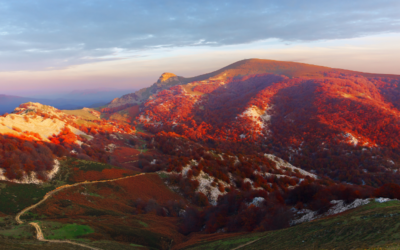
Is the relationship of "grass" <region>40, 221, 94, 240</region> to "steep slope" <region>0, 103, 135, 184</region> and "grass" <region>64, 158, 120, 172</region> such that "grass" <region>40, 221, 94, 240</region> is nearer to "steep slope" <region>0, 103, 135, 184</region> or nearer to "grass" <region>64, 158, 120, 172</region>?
"steep slope" <region>0, 103, 135, 184</region>

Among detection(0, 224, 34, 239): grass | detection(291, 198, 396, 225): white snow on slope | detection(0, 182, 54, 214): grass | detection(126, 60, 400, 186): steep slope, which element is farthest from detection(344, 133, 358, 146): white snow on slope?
detection(0, 224, 34, 239): grass

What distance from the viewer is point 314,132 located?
140875 millimetres

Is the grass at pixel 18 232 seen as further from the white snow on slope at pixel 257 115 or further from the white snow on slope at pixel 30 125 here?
the white snow on slope at pixel 257 115

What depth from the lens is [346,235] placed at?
54.5ft

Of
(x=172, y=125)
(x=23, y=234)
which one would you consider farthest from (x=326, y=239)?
(x=172, y=125)

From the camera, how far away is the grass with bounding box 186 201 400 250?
14.3 metres

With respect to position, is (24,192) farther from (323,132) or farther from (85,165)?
(323,132)

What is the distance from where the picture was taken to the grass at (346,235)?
14345mm

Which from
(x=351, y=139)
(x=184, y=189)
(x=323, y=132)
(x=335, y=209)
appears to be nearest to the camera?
(x=335, y=209)

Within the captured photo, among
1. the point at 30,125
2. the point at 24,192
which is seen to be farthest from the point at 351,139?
the point at 30,125

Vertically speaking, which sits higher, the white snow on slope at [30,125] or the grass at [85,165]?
the white snow on slope at [30,125]

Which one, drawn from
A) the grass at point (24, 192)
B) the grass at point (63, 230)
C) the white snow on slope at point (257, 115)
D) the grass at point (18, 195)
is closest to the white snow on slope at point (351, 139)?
the white snow on slope at point (257, 115)

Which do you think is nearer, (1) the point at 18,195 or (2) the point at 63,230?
(2) the point at 63,230

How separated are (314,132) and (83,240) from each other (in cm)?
14758
